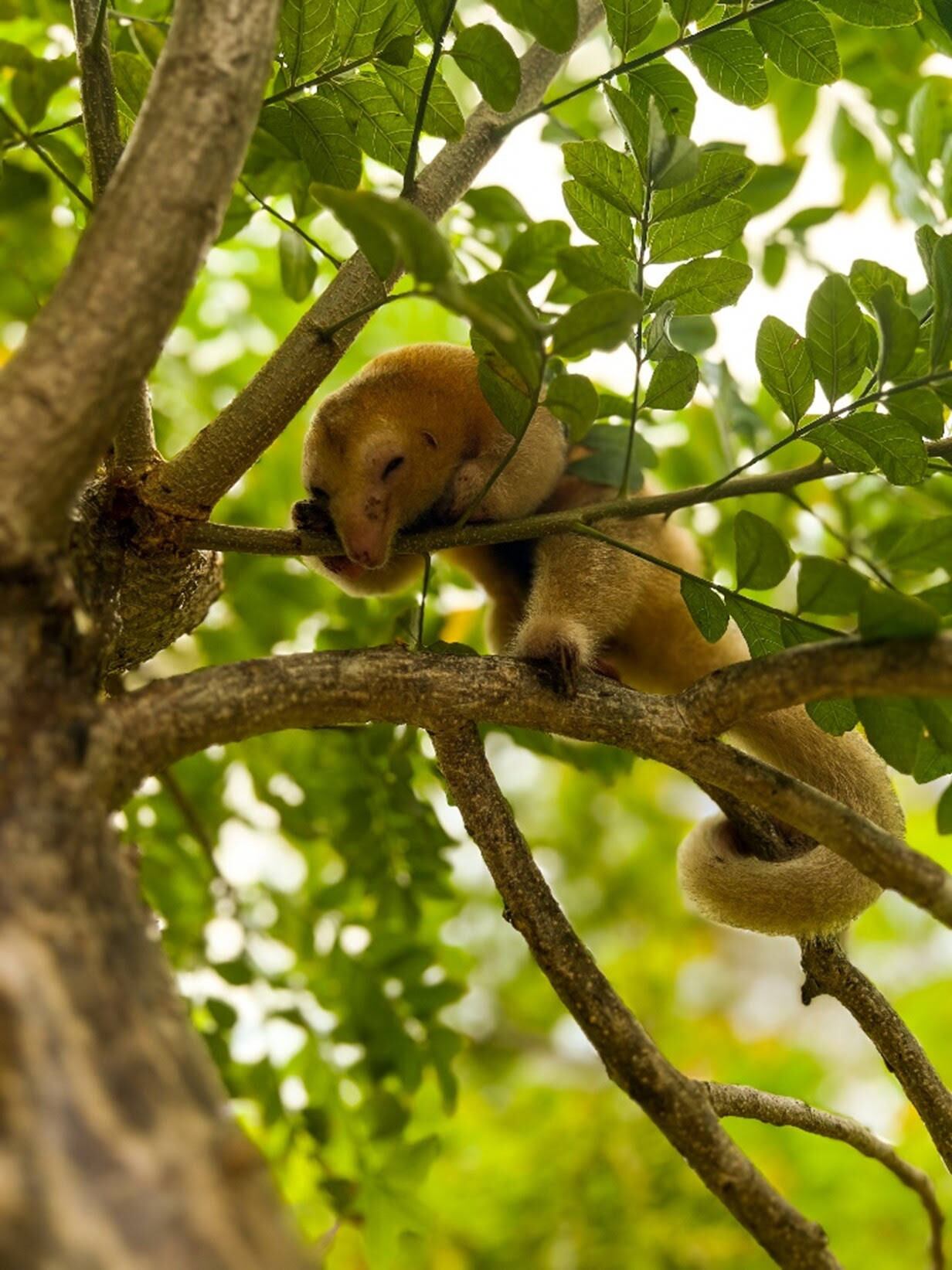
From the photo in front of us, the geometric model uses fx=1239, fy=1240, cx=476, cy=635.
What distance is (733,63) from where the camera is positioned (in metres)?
2.29

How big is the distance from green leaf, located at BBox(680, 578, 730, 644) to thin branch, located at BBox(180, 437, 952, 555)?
0.14 meters

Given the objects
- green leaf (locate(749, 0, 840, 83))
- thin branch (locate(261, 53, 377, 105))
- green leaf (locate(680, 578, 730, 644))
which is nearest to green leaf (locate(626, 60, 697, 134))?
green leaf (locate(749, 0, 840, 83))

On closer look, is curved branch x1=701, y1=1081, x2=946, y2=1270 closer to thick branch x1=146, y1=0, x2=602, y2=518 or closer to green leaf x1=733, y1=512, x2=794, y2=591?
green leaf x1=733, y1=512, x2=794, y2=591

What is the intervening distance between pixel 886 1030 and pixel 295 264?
2161 mm

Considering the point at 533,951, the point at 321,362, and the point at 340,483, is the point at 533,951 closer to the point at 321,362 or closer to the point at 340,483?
the point at 321,362

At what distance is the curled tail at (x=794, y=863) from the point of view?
275 cm

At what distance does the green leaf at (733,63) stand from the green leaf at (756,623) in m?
0.95

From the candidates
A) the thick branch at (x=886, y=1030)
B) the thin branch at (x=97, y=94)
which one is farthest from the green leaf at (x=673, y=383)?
the thick branch at (x=886, y=1030)

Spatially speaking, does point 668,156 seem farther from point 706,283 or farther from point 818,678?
point 818,678

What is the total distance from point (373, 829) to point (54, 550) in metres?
2.12

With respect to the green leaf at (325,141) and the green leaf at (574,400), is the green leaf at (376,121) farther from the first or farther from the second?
the green leaf at (574,400)

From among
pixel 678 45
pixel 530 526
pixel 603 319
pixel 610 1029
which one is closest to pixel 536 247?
pixel 678 45

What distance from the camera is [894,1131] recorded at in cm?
571

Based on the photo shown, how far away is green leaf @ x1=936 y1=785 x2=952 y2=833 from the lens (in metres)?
2.06
